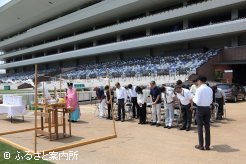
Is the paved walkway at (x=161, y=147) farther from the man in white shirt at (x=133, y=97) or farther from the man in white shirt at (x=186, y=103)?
the man in white shirt at (x=133, y=97)

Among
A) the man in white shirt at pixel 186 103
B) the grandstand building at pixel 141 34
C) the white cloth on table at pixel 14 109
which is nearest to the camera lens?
the man in white shirt at pixel 186 103

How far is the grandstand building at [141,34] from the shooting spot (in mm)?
36000

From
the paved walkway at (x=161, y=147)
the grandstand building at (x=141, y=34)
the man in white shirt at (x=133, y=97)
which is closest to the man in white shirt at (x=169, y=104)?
the paved walkway at (x=161, y=147)

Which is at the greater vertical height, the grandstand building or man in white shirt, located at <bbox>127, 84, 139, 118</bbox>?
the grandstand building

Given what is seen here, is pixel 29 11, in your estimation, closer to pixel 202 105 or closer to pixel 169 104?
pixel 169 104

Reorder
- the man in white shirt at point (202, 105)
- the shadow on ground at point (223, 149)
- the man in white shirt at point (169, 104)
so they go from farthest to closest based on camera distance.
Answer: the man in white shirt at point (169, 104) → the man in white shirt at point (202, 105) → the shadow on ground at point (223, 149)

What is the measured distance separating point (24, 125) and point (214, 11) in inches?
1159

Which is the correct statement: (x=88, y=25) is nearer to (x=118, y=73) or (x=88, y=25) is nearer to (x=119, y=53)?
(x=119, y=53)

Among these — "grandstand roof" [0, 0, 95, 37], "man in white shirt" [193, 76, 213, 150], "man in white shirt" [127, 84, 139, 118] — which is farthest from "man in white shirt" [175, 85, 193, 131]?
"grandstand roof" [0, 0, 95, 37]

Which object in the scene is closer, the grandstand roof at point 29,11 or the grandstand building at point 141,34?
the grandstand building at point 141,34

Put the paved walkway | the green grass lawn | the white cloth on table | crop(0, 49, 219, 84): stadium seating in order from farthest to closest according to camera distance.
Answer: crop(0, 49, 219, 84): stadium seating, the white cloth on table, the paved walkway, the green grass lawn

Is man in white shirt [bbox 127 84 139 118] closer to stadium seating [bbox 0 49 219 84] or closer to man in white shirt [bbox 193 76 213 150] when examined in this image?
man in white shirt [bbox 193 76 213 150]

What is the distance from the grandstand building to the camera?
36000 millimetres

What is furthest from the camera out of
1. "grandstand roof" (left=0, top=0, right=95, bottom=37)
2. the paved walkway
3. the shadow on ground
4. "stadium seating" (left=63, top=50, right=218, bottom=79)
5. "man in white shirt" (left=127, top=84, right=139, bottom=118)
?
"grandstand roof" (left=0, top=0, right=95, bottom=37)
